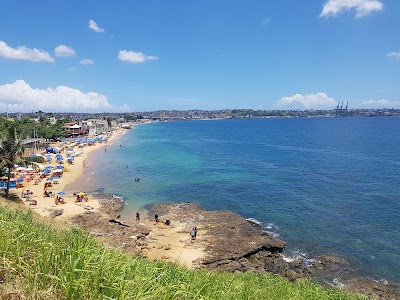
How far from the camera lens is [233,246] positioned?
28.6m

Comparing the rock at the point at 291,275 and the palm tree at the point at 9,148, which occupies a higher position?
the palm tree at the point at 9,148

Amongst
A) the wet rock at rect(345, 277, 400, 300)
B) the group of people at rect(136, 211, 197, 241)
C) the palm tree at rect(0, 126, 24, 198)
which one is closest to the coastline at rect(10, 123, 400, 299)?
the wet rock at rect(345, 277, 400, 300)

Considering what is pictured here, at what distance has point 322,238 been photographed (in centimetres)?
3150

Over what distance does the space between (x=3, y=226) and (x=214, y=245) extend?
23.6 m

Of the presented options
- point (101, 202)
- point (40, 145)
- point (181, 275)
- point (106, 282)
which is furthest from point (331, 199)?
point (40, 145)

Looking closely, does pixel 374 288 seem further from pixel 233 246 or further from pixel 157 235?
pixel 157 235

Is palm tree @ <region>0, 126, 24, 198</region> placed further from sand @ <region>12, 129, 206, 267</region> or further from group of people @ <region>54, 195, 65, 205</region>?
group of people @ <region>54, 195, 65, 205</region>

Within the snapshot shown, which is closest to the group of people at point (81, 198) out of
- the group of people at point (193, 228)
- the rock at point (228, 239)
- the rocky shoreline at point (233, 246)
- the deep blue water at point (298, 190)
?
the rocky shoreline at point (233, 246)

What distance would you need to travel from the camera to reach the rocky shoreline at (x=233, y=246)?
24.2 metres

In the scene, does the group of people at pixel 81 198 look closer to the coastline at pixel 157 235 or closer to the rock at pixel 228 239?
the coastline at pixel 157 235

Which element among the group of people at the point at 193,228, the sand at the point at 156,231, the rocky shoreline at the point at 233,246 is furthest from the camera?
the group of people at the point at 193,228

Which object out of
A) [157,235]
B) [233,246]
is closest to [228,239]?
[233,246]

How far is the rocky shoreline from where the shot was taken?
953 inches

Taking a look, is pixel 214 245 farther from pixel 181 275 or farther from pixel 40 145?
pixel 40 145
